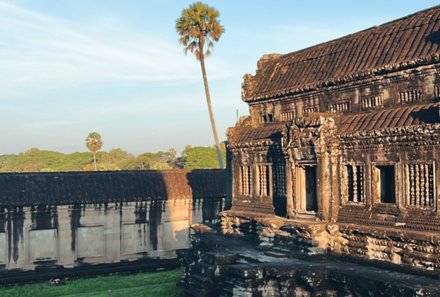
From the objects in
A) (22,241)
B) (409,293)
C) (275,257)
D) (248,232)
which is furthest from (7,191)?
(409,293)

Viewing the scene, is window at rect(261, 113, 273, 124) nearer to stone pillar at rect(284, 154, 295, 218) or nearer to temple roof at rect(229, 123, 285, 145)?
temple roof at rect(229, 123, 285, 145)

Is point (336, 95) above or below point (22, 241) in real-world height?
above

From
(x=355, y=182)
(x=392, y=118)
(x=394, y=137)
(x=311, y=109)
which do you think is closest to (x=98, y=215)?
(x=311, y=109)

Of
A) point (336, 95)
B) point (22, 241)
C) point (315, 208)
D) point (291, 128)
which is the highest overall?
point (336, 95)

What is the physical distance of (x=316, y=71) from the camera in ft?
64.8

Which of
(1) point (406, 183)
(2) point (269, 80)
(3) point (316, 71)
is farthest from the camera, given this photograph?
(2) point (269, 80)

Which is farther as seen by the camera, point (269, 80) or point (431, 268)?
point (269, 80)

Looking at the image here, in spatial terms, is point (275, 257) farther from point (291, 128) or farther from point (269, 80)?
point (269, 80)

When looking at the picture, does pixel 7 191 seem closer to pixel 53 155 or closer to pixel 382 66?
pixel 382 66

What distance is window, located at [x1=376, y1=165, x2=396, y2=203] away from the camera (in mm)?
15500

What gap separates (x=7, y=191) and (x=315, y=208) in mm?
14443

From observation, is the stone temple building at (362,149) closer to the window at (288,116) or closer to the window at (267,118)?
the window at (288,116)

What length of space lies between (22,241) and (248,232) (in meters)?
10.7

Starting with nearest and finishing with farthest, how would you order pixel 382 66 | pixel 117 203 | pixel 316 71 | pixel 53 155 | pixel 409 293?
pixel 409 293 → pixel 382 66 → pixel 316 71 → pixel 117 203 → pixel 53 155
